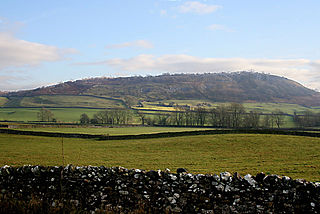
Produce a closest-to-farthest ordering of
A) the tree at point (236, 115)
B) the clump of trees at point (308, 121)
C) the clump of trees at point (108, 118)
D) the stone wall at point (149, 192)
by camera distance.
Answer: the stone wall at point (149, 192)
the tree at point (236, 115)
the clump of trees at point (308, 121)
the clump of trees at point (108, 118)

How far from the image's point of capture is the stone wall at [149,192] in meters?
6.59

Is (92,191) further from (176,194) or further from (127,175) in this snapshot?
(176,194)

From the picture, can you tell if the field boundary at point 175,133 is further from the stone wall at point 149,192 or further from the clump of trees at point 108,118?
the clump of trees at point 108,118

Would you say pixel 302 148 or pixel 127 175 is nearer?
pixel 127 175

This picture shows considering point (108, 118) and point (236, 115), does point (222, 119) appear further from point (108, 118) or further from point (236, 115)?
point (108, 118)

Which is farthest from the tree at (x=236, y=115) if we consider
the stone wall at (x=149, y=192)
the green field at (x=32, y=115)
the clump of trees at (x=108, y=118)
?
the stone wall at (x=149, y=192)

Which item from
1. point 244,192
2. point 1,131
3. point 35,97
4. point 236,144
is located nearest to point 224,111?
point 236,144

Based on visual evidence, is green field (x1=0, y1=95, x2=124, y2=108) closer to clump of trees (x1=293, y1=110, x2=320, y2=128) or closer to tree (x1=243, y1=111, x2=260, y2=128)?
tree (x1=243, y1=111, x2=260, y2=128)

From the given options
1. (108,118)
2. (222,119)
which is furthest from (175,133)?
(108,118)

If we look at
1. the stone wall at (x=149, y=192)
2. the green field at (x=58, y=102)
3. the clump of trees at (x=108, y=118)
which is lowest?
the clump of trees at (x=108, y=118)

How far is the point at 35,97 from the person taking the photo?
7446 inches

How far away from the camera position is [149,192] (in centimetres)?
716

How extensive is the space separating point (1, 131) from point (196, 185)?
53.9 m

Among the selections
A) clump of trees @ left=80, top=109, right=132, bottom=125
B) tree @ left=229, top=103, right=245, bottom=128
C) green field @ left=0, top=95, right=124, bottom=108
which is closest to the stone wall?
tree @ left=229, top=103, right=245, bottom=128
